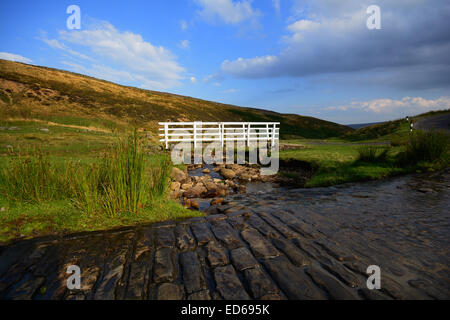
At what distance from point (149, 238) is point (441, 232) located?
14.1 ft

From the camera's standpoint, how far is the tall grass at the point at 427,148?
27.1 ft

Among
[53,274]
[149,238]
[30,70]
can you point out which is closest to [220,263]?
[149,238]

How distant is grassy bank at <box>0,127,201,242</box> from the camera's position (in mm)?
3569

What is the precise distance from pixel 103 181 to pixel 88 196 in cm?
52

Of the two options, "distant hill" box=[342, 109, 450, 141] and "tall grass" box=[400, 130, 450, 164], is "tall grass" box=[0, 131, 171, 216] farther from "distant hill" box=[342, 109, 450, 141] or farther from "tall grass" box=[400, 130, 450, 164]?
"distant hill" box=[342, 109, 450, 141]

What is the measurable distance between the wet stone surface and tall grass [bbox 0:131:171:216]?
2.12 feet

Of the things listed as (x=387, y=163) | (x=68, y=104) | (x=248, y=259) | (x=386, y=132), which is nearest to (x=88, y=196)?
(x=248, y=259)

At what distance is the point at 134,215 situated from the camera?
152 inches

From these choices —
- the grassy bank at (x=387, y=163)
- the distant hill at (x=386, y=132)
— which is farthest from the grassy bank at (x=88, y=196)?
the distant hill at (x=386, y=132)

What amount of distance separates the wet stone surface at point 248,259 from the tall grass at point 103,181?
0.65 m

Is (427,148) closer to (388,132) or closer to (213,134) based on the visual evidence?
(213,134)

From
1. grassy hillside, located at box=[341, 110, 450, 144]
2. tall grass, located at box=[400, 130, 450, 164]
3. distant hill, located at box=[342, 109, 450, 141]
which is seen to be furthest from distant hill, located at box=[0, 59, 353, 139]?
distant hill, located at box=[342, 109, 450, 141]
